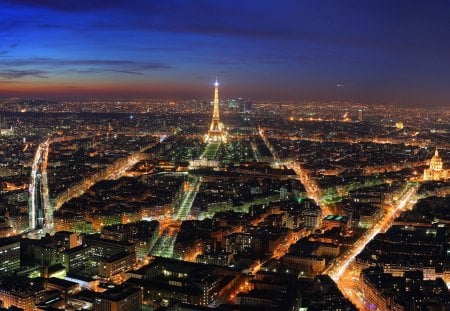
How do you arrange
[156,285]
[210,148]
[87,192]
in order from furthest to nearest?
[210,148] < [87,192] < [156,285]

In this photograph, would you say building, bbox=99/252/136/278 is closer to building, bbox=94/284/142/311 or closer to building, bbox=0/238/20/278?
building, bbox=94/284/142/311

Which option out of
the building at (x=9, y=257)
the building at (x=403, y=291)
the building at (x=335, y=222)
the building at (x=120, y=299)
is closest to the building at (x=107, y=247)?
the building at (x=9, y=257)

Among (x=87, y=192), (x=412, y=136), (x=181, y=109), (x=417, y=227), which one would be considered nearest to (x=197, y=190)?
(x=87, y=192)

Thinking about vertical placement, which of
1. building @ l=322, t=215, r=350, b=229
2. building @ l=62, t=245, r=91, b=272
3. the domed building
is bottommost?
building @ l=62, t=245, r=91, b=272

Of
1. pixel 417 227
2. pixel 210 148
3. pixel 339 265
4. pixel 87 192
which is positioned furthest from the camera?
pixel 210 148

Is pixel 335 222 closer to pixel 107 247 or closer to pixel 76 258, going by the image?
pixel 107 247

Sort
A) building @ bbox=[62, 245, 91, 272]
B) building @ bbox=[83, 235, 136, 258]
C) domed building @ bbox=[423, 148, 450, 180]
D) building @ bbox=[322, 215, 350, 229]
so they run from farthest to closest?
domed building @ bbox=[423, 148, 450, 180]
building @ bbox=[322, 215, 350, 229]
building @ bbox=[83, 235, 136, 258]
building @ bbox=[62, 245, 91, 272]

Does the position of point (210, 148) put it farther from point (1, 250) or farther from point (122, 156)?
point (1, 250)

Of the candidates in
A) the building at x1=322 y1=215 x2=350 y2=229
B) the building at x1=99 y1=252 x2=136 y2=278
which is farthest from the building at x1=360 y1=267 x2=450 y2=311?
the building at x1=99 y1=252 x2=136 y2=278
